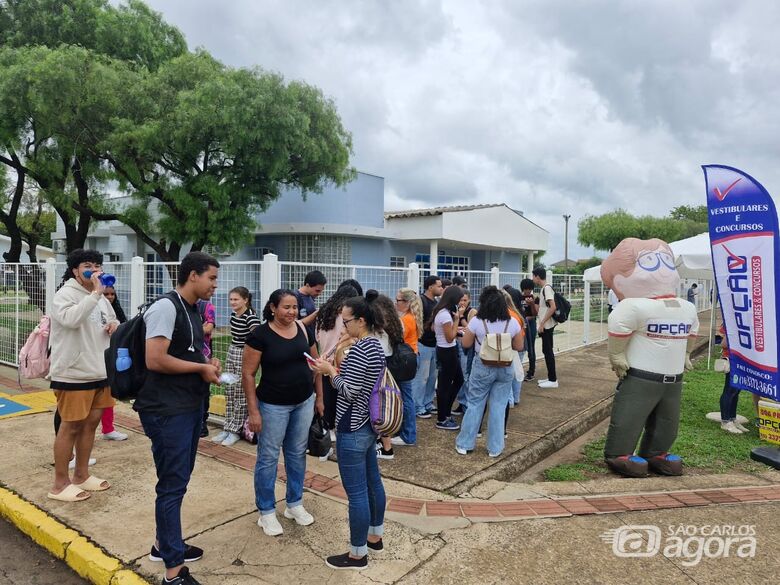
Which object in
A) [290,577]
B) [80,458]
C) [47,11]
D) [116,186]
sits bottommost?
[290,577]

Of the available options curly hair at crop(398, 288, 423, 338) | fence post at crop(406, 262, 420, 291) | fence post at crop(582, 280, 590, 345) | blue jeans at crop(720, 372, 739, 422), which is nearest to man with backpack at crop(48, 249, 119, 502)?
curly hair at crop(398, 288, 423, 338)

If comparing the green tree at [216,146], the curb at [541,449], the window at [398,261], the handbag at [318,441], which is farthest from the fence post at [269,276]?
the window at [398,261]

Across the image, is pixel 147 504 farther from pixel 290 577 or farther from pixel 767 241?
pixel 767 241

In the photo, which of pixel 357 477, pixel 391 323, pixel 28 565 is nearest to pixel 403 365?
pixel 391 323

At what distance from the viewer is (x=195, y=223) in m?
12.7

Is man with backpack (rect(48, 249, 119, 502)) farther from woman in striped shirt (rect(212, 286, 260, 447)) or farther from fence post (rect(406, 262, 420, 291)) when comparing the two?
fence post (rect(406, 262, 420, 291))

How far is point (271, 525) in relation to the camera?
11.7 ft

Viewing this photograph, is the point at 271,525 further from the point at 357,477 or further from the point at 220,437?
the point at 220,437

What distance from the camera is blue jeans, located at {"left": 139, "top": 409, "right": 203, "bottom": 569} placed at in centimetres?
294

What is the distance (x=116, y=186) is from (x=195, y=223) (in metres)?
3.19

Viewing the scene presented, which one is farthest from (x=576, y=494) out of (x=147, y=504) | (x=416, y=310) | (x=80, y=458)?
(x=80, y=458)

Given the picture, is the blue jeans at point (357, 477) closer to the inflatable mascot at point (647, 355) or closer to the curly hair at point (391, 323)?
the curly hair at point (391, 323)

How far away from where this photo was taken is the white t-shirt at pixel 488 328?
504 cm

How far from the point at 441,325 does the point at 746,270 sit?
10.3ft
